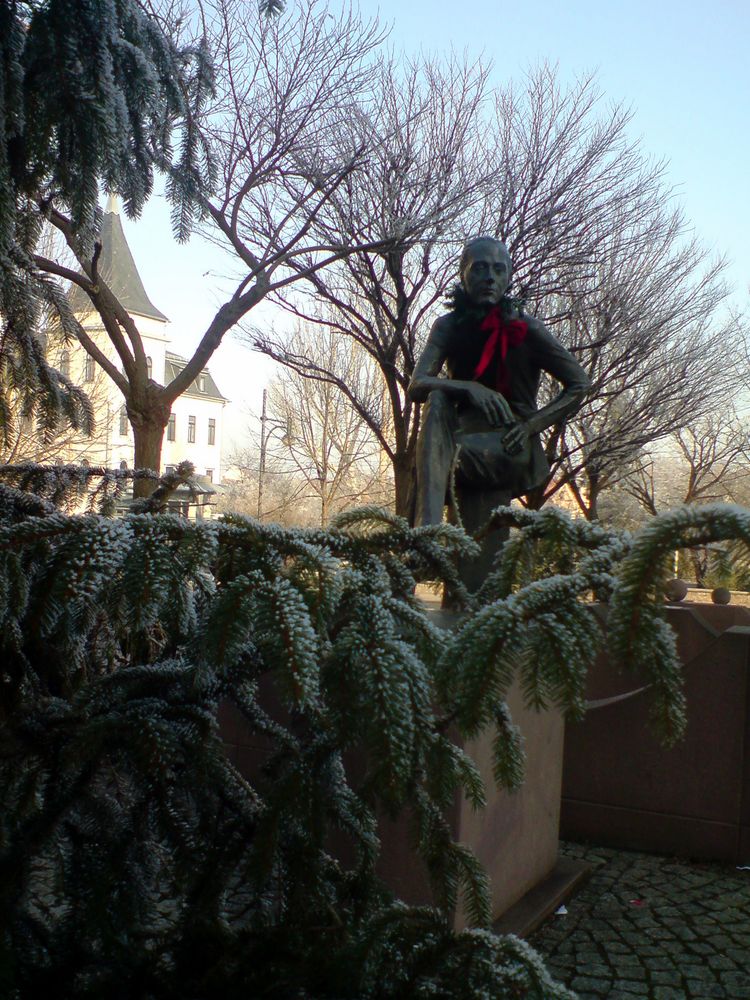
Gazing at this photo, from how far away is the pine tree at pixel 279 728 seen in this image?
1.12 meters

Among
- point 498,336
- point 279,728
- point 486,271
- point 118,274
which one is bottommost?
point 279,728

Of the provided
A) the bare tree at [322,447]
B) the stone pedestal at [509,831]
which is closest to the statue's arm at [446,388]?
the stone pedestal at [509,831]

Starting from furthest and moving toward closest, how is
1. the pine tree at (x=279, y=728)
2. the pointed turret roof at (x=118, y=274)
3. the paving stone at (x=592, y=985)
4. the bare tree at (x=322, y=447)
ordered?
the bare tree at (x=322, y=447)
the pointed turret roof at (x=118, y=274)
the paving stone at (x=592, y=985)
the pine tree at (x=279, y=728)

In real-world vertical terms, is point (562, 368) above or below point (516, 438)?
above

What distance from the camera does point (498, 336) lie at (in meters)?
4.59


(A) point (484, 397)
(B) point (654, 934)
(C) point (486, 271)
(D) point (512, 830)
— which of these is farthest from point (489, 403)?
(B) point (654, 934)

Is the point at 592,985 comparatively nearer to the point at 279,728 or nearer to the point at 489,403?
the point at 279,728

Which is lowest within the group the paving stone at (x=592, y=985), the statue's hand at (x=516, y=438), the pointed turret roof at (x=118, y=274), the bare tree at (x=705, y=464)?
the paving stone at (x=592, y=985)

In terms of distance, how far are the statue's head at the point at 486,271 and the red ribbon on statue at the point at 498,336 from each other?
85mm

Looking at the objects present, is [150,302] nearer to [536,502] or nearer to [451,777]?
[536,502]

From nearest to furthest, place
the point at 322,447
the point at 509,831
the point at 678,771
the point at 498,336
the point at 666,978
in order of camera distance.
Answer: the point at 666,978, the point at 509,831, the point at 678,771, the point at 498,336, the point at 322,447

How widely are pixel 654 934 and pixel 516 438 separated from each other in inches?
88.8

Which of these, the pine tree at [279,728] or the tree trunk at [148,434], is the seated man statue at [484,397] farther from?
the tree trunk at [148,434]

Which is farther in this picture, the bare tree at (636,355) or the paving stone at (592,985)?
the bare tree at (636,355)
